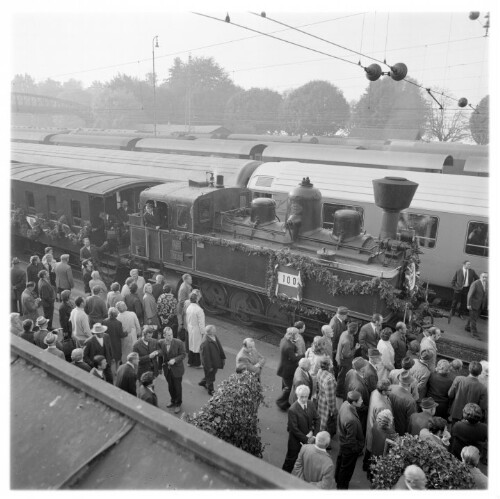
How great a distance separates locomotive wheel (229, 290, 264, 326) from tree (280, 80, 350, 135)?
51.8 m

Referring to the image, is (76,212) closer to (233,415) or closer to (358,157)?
(358,157)

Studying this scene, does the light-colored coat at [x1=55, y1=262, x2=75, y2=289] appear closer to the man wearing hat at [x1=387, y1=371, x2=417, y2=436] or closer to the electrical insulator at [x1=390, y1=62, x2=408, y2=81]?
the man wearing hat at [x1=387, y1=371, x2=417, y2=436]

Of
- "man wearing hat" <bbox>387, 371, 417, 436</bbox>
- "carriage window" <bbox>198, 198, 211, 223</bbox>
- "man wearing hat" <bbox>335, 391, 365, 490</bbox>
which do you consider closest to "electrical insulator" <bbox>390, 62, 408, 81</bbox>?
"carriage window" <bbox>198, 198, 211, 223</bbox>

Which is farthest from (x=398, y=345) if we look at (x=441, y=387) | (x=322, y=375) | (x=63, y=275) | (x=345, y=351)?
(x=63, y=275)

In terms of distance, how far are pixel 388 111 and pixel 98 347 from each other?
56.9 meters

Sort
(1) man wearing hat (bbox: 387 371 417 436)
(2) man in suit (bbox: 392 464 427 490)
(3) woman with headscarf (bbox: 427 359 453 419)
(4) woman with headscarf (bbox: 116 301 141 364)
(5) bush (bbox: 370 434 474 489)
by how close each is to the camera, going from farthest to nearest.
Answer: (4) woman with headscarf (bbox: 116 301 141 364) → (3) woman with headscarf (bbox: 427 359 453 419) → (1) man wearing hat (bbox: 387 371 417 436) → (5) bush (bbox: 370 434 474 489) → (2) man in suit (bbox: 392 464 427 490)

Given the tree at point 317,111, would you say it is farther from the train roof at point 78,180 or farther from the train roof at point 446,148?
the train roof at point 78,180

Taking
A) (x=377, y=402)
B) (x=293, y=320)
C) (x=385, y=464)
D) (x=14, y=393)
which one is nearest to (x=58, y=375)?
(x=14, y=393)

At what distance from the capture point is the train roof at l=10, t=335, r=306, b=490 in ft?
7.73

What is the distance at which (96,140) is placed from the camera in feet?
88.9

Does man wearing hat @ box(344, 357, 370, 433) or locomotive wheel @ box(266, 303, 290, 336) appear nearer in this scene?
man wearing hat @ box(344, 357, 370, 433)

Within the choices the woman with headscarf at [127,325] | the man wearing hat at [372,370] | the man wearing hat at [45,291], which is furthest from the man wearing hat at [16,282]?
the man wearing hat at [372,370]

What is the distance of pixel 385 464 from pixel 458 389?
7.10 feet

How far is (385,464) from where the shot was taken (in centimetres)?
421
